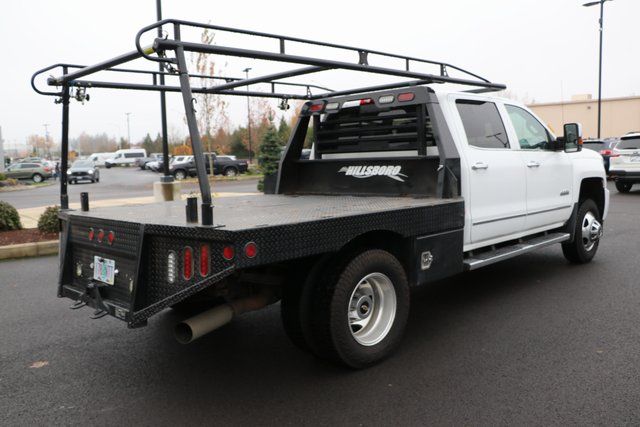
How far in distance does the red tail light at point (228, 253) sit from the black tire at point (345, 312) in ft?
2.77

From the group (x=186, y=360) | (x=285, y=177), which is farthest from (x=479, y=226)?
(x=186, y=360)

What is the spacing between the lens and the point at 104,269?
3.81 m

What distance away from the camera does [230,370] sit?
3.95 m

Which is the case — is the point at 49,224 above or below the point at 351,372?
above

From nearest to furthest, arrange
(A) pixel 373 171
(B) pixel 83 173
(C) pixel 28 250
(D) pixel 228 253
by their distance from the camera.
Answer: (D) pixel 228 253 → (A) pixel 373 171 → (C) pixel 28 250 → (B) pixel 83 173

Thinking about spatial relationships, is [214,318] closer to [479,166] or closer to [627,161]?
[479,166]

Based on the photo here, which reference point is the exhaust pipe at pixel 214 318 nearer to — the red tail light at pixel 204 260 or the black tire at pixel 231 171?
the red tail light at pixel 204 260

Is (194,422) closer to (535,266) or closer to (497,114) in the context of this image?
(497,114)

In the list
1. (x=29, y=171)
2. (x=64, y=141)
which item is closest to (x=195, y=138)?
(x=64, y=141)

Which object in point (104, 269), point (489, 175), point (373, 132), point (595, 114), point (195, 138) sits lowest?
point (104, 269)

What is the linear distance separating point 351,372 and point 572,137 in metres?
4.02

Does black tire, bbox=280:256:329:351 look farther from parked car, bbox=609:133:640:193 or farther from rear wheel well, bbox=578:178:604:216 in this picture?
parked car, bbox=609:133:640:193

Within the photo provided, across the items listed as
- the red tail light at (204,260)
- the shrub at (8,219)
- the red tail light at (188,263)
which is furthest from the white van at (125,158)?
the red tail light at (204,260)

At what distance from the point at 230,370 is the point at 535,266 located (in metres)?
4.66
